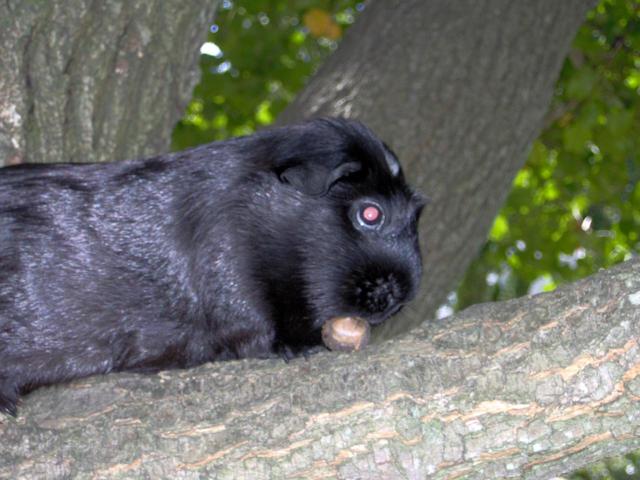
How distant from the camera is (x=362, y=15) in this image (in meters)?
3.98

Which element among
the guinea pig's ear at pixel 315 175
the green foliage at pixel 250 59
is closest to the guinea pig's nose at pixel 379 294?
the guinea pig's ear at pixel 315 175

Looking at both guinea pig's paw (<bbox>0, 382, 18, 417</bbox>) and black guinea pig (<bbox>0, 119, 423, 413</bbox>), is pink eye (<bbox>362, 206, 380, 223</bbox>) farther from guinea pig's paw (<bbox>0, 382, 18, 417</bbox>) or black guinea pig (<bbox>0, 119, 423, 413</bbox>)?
guinea pig's paw (<bbox>0, 382, 18, 417</bbox>)

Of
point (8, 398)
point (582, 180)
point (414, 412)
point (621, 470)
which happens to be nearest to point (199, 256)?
point (8, 398)

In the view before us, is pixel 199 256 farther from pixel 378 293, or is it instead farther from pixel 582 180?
pixel 582 180

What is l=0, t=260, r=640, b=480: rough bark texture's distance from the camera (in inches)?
73.4

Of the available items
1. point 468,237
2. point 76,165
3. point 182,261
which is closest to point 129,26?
point 76,165

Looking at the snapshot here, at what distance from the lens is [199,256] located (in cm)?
229

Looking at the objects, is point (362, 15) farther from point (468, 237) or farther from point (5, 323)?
point (5, 323)

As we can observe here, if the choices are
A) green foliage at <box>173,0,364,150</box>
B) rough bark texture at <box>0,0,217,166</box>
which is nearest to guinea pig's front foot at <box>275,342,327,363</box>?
rough bark texture at <box>0,0,217,166</box>

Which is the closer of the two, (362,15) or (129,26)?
(129,26)

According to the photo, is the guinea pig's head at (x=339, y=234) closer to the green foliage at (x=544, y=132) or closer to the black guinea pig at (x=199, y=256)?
the black guinea pig at (x=199, y=256)

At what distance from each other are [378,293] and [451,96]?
1516 mm

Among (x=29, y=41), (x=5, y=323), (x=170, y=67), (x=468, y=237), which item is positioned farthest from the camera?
(x=468, y=237)

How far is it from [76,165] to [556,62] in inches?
86.2
